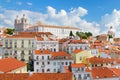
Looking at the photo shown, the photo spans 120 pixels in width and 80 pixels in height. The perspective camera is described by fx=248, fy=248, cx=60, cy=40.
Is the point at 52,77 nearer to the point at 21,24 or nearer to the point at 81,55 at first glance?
the point at 81,55

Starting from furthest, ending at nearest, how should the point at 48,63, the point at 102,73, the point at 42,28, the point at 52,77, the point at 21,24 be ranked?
the point at 21,24 → the point at 42,28 → the point at 48,63 → the point at 102,73 → the point at 52,77

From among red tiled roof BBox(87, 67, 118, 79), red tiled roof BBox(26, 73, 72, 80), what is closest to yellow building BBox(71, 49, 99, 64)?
red tiled roof BBox(87, 67, 118, 79)

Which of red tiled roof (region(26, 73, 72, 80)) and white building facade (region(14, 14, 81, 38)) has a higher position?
white building facade (region(14, 14, 81, 38))

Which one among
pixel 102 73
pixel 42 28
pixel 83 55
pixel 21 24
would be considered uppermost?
pixel 21 24

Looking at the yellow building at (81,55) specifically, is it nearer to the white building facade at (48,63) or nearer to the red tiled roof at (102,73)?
the white building facade at (48,63)

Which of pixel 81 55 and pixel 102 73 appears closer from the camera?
pixel 102 73

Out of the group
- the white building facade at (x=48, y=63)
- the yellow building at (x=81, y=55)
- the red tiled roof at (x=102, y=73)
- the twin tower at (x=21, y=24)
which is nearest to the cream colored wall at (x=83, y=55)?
the yellow building at (x=81, y=55)

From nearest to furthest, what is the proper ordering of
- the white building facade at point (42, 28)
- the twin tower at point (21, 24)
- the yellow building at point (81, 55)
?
the yellow building at point (81, 55), the white building facade at point (42, 28), the twin tower at point (21, 24)

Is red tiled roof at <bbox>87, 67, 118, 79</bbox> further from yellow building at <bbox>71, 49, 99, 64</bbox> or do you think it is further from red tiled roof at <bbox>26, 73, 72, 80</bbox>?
red tiled roof at <bbox>26, 73, 72, 80</bbox>

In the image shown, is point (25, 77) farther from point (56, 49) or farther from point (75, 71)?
point (56, 49)

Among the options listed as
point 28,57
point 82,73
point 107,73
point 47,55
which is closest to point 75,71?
point 82,73

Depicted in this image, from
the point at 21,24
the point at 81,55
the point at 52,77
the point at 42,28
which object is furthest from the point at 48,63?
the point at 21,24

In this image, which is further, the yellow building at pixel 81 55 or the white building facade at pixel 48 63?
the yellow building at pixel 81 55

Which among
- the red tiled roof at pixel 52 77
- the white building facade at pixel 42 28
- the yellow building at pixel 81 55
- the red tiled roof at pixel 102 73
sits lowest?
the red tiled roof at pixel 102 73
